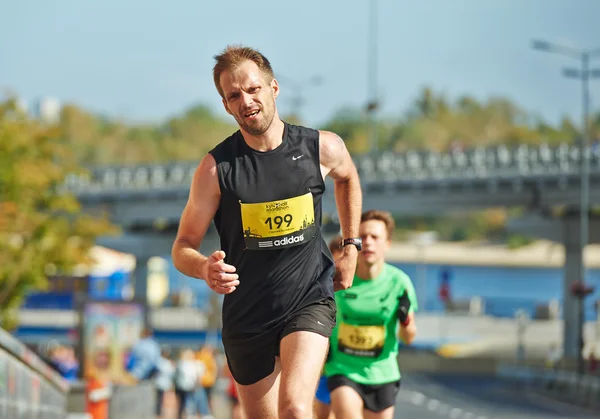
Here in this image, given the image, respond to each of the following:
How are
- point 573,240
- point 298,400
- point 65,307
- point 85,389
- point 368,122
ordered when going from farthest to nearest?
point 368,122, point 573,240, point 65,307, point 85,389, point 298,400

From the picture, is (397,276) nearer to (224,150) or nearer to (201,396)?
(224,150)

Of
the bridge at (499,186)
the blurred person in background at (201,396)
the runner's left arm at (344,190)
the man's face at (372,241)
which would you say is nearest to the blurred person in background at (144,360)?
the blurred person in background at (201,396)

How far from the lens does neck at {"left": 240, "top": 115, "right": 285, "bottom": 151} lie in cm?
573

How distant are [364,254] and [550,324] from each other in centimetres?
7924

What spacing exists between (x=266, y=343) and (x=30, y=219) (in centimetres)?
3644

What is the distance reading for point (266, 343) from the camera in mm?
5738

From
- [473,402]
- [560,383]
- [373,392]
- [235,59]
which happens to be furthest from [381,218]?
[560,383]

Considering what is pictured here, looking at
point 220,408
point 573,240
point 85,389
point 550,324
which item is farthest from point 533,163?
point 85,389

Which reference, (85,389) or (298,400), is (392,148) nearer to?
(85,389)

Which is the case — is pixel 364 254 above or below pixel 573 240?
above

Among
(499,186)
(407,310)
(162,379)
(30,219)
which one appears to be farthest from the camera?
(499,186)

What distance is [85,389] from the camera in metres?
18.6

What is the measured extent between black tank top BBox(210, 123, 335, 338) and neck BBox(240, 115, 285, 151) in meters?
0.03

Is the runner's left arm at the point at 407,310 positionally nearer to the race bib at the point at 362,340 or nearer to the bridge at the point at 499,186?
the race bib at the point at 362,340
